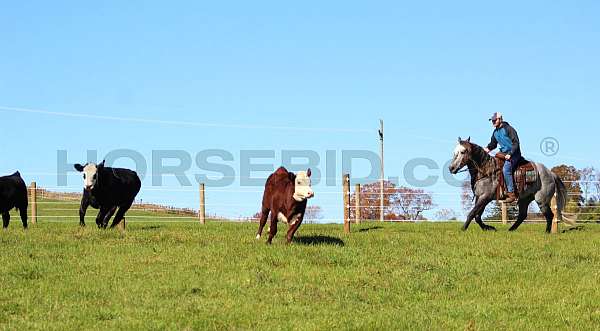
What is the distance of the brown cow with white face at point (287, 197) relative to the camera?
516 inches

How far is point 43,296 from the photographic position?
9469mm

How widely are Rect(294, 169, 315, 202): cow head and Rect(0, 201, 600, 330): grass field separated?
0.86 m

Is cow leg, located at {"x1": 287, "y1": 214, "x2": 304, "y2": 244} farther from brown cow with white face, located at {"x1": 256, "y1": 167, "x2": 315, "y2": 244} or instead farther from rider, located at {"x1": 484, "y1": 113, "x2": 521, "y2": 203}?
rider, located at {"x1": 484, "y1": 113, "x2": 521, "y2": 203}

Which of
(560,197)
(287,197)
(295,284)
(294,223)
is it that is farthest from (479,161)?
(295,284)

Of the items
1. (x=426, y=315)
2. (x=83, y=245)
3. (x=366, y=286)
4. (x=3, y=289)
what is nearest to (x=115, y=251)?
(x=83, y=245)

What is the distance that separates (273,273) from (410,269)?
2132mm

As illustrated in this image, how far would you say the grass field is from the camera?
846 cm

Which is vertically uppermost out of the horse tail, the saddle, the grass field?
the saddle

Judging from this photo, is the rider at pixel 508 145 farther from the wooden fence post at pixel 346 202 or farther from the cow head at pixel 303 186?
the cow head at pixel 303 186

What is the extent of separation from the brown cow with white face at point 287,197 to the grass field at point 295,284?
1.44 feet

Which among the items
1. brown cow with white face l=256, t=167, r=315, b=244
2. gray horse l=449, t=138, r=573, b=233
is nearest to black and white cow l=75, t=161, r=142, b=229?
brown cow with white face l=256, t=167, r=315, b=244

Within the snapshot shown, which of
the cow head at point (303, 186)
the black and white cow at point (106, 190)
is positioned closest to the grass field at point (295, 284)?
the cow head at point (303, 186)

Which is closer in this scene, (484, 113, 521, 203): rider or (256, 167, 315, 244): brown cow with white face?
(256, 167, 315, 244): brown cow with white face

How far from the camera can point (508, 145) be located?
18.1m
